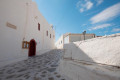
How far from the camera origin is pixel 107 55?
1364mm

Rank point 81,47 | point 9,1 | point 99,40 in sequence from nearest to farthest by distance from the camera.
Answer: point 99,40 → point 81,47 → point 9,1

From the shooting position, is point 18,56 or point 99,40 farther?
point 18,56

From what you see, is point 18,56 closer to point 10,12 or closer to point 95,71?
point 10,12

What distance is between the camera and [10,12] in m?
4.34

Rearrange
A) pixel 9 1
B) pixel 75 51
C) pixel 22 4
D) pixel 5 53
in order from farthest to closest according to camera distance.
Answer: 1. pixel 22 4
2. pixel 9 1
3. pixel 5 53
4. pixel 75 51

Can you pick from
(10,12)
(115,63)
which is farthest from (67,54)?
(10,12)

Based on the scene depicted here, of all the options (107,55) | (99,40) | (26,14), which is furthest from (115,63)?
(26,14)

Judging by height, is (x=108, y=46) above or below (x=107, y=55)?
above

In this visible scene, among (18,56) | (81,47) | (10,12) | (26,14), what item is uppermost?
(26,14)

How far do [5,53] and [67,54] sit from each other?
430cm

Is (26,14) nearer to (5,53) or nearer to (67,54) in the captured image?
(5,53)

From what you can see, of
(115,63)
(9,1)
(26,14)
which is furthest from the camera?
(26,14)

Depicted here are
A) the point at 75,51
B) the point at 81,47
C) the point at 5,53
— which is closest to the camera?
the point at 81,47

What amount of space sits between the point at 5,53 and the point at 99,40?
5422 millimetres
